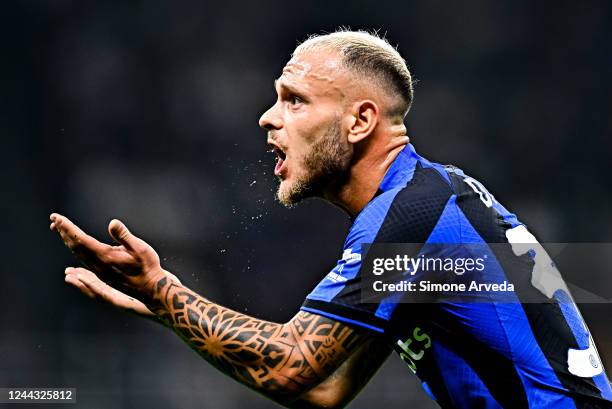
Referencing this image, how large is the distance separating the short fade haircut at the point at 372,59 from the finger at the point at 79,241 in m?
1.17

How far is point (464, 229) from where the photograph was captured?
2.84m

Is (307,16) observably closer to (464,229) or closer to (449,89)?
(449,89)

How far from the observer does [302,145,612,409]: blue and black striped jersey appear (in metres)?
2.76

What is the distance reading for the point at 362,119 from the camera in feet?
10.6

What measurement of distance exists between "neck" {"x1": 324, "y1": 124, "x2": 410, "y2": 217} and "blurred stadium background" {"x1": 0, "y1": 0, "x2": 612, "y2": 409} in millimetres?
5537

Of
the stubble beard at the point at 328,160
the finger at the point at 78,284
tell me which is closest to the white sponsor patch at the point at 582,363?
the stubble beard at the point at 328,160

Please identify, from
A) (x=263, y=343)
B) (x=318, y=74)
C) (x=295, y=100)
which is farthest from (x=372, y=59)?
(x=263, y=343)

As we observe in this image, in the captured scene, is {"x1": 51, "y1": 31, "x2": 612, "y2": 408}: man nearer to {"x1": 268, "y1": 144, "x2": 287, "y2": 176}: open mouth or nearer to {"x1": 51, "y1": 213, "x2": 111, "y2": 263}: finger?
{"x1": 51, "y1": 213, "x2": 111, "y2": 263}: finger

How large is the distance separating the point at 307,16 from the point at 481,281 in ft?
24.9

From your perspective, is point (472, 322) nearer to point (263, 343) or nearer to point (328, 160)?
point (263, 343)

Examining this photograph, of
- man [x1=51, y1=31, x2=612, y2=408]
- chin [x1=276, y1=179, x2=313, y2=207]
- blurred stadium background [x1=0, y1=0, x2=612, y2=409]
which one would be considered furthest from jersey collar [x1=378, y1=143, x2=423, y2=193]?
blurred stadium background [x1=0, y1=0, x2=612, y2=409]

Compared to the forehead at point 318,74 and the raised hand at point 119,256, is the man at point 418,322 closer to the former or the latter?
the raised hand at point 119,256

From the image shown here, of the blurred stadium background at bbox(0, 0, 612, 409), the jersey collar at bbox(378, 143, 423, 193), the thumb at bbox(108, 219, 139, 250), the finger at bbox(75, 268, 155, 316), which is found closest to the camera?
the thumb at bbox(108, 219, 139, 250)

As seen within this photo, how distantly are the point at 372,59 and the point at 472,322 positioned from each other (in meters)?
1.11
